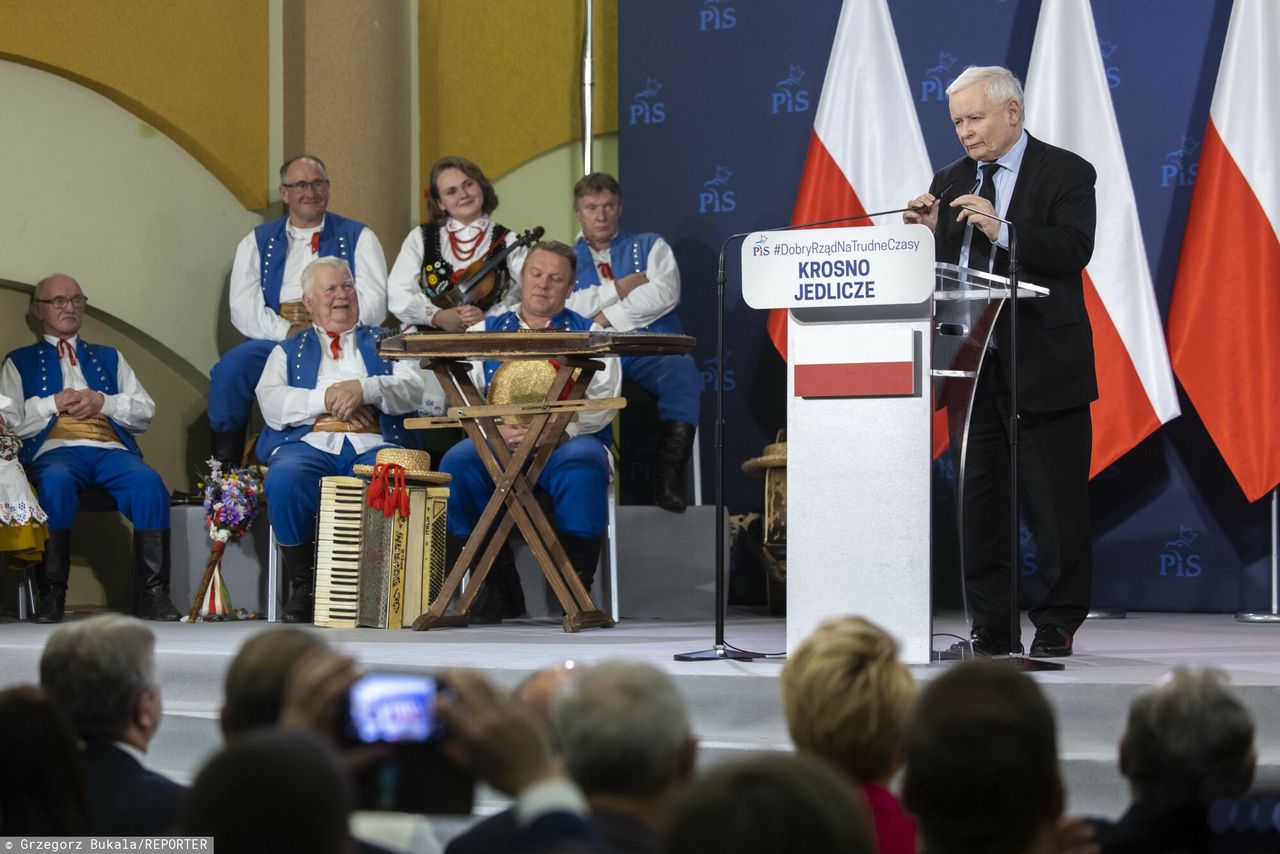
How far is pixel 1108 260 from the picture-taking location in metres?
6.38

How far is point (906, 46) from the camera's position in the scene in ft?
22.7

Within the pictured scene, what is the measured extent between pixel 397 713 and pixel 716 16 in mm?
6065

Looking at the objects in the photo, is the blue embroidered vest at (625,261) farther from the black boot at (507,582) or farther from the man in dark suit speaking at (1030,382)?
the man in dark suit speaking at (1030,382)

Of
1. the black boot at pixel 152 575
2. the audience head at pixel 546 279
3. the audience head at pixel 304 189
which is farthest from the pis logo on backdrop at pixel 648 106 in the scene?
the black boot at pixel 152 575

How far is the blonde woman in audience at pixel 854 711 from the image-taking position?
195cm

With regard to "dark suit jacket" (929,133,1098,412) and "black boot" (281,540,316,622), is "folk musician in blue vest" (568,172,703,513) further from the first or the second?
"dark suit jacket" (929,133,1098,412)

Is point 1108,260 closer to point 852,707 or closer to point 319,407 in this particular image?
point 319,407

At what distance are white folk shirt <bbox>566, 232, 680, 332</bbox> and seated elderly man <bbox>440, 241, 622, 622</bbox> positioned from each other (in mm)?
483

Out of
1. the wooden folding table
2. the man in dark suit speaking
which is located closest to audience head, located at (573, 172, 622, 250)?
the wooden folding table

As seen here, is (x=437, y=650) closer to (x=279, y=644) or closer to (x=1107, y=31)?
(x=279, y=644)

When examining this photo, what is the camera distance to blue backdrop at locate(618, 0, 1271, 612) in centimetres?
647

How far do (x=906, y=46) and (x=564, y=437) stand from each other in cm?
243

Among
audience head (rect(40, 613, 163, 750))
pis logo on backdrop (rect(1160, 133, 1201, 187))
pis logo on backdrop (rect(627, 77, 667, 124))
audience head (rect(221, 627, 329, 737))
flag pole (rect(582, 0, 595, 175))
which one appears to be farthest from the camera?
flag pole (rect(582, 0, 595, 175))

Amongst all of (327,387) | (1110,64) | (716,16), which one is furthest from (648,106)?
(327,387)
